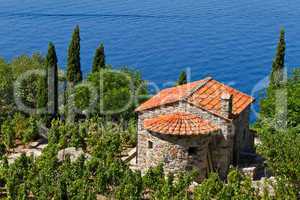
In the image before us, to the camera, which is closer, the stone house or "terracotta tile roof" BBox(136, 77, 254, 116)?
the stone house

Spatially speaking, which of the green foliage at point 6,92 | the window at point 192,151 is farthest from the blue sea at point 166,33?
the window at point 192,151

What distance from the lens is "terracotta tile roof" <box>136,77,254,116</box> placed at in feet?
112

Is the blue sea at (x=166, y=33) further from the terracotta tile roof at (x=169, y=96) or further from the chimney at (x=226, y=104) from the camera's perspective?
the chimney at (x=226, y=104)

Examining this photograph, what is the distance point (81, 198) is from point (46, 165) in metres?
5.58

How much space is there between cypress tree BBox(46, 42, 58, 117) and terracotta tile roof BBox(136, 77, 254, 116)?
1334 centimetres

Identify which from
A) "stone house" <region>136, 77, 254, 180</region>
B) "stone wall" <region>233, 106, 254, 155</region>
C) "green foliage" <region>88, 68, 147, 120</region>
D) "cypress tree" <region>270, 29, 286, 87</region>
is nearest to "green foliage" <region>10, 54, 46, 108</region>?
"green foliage" <region>88, 68, 147, 120</region>

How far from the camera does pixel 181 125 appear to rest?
32.8 meters

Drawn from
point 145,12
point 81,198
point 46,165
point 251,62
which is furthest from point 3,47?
point 81,198

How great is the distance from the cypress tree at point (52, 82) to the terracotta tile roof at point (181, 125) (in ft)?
51.9

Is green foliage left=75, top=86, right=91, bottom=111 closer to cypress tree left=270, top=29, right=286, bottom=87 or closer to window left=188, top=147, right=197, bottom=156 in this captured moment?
window left=188, top=147, right=197, bottom=156

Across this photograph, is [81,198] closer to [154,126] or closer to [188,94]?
[154,126]

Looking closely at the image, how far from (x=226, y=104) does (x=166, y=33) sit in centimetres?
6590

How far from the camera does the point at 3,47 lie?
89250 mm

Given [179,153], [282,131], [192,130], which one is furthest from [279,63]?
[179,153]
